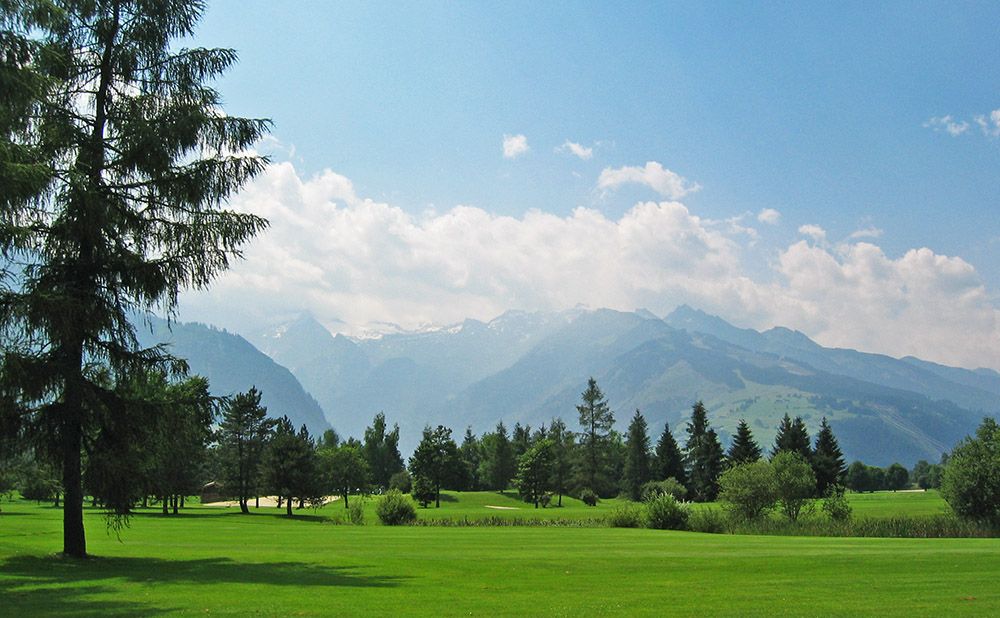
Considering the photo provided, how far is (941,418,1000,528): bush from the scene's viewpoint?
161 feet

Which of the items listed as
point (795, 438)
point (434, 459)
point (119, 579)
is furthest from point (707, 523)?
point (795, 438)

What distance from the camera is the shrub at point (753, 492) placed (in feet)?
178

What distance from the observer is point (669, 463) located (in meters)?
108

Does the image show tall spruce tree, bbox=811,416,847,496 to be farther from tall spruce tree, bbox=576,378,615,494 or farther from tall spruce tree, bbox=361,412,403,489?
tall spruce tree, bbox=361,412,403,489

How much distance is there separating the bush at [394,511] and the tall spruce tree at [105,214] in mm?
38041

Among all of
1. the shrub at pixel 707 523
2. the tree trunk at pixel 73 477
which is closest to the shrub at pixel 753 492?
the shrub at pixel 707 523

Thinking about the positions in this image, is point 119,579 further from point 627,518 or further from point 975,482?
point 975,482

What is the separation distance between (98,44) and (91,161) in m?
3.40

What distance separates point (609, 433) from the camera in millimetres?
124750

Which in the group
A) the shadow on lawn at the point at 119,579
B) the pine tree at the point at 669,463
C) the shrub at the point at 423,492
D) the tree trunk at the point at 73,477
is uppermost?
the tree trunk at the point at 73,477

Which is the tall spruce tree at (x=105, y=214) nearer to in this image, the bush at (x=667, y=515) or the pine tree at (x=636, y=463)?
the bush at (x=667, y=515)

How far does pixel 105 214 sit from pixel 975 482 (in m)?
54.6

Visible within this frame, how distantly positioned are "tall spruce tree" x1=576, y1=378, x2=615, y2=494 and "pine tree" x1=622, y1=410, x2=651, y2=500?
12.3ft

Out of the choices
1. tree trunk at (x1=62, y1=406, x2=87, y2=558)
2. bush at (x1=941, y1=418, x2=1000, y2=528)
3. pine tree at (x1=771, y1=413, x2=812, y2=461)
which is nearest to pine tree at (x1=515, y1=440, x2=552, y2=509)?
pine tree at (x1=771, y1=413, x2=812, y2=461)
